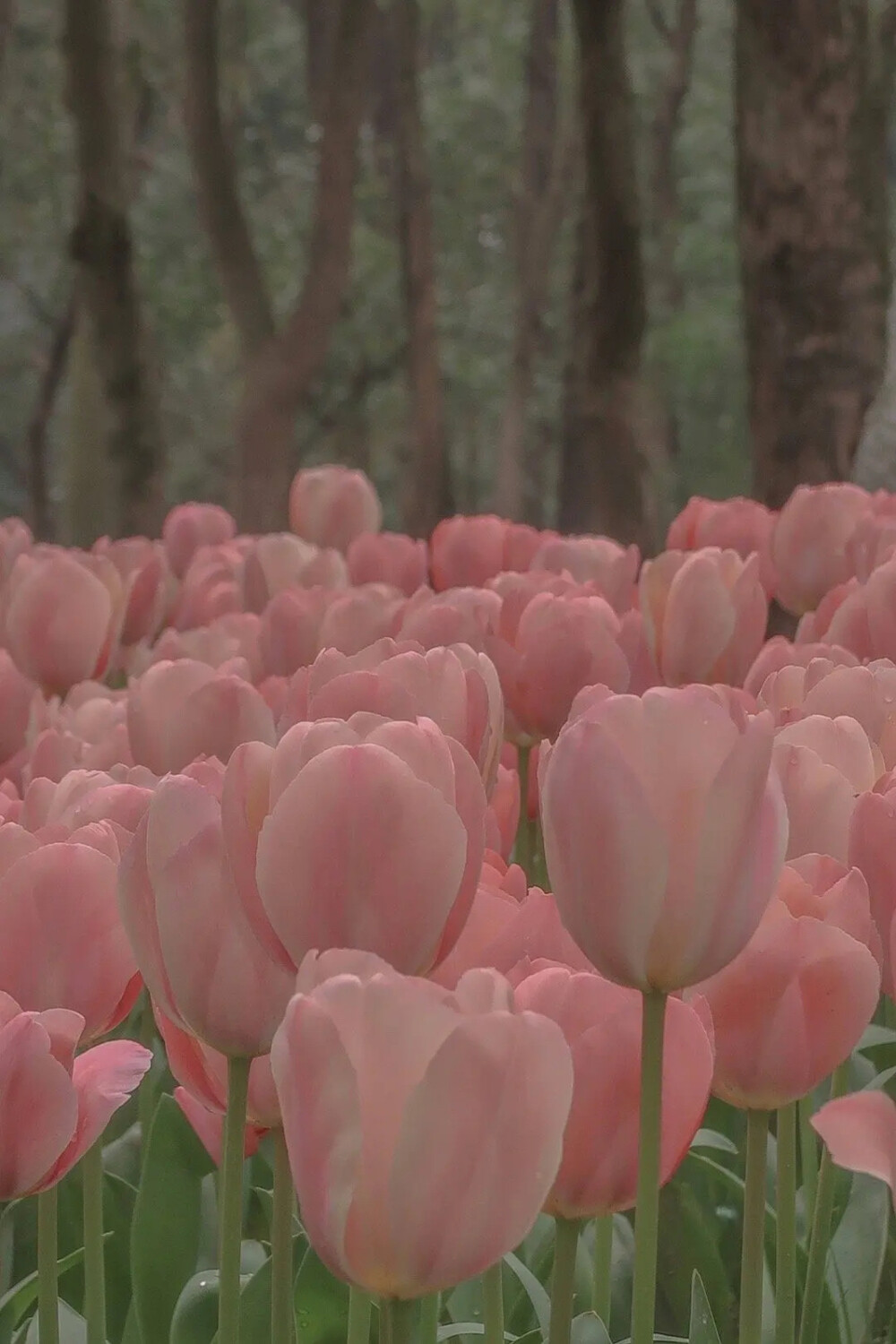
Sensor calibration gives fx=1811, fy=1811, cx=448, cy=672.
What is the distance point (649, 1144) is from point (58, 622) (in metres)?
1.13

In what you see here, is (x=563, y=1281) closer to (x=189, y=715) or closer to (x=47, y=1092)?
(x=47, y=1092)

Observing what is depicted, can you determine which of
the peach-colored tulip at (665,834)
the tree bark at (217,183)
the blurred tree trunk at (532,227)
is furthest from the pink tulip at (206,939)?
the blurred tree trunk at (532,227)

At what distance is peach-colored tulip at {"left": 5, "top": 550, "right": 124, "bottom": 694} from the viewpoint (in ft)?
5.13

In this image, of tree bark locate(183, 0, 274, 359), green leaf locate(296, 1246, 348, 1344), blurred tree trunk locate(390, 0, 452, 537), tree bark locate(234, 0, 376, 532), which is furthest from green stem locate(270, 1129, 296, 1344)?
blurred tree trunk locate(390, 0, 452, 537)

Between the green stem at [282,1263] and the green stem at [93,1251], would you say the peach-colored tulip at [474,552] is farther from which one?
Result: the green stem at [282,1263]

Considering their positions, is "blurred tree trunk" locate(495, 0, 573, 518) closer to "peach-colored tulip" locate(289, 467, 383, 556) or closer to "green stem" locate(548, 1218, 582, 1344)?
"peach-colored tulip" locate(289, 467, 383, 556)

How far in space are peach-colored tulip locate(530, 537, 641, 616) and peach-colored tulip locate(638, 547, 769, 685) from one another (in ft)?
1.07

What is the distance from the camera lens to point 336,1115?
0.44 m

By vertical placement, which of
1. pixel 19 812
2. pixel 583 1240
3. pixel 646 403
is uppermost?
pixel 19 812

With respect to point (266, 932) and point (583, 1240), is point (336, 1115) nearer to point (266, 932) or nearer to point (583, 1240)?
point (266, 932)

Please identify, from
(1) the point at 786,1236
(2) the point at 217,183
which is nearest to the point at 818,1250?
(1) the point at 786,1236

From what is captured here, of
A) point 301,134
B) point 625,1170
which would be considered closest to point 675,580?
point 625,1170

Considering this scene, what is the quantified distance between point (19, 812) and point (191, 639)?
58 centimetres

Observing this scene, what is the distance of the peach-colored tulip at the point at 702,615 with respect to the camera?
1316 mm
